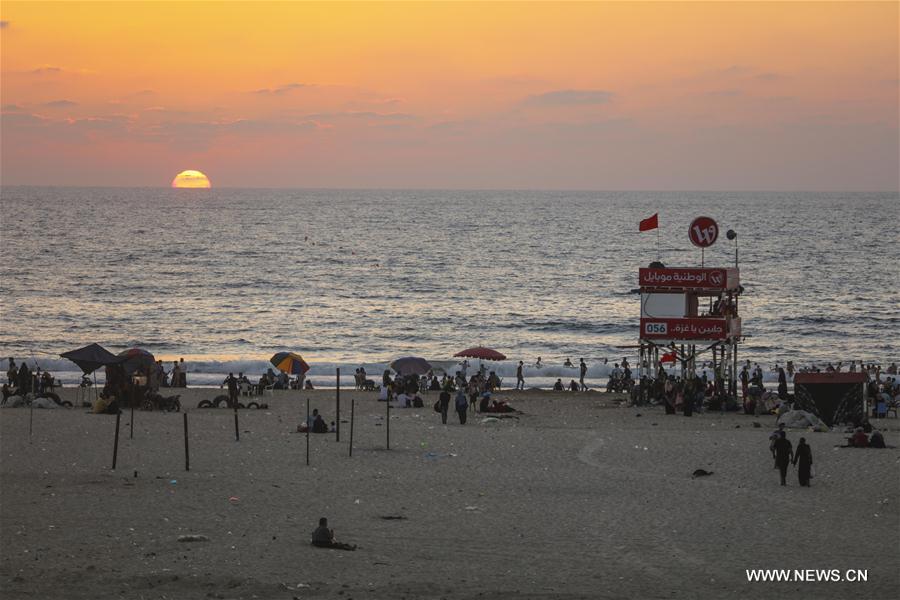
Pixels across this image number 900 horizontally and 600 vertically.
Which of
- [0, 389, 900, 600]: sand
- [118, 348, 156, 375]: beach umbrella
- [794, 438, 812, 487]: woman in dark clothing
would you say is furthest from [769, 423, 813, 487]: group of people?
[118, 348, 156, 375]: beach umbrella

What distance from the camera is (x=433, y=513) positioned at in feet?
61.0

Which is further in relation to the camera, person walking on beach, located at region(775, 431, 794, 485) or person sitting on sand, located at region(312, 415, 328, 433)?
person sitting on sand, located at region(312, 415, 328, 433)

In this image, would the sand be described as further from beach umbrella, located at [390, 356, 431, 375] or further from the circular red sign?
the circular red sign

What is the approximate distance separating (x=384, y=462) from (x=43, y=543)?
9.07 m

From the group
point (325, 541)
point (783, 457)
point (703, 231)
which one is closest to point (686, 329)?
point (703, 231)

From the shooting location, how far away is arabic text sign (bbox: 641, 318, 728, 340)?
35.8 metres

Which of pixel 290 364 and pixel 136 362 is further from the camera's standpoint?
pixel 290 364

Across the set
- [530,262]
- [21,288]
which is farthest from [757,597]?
[530,262]

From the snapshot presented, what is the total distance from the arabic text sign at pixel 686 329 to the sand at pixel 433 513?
693cm

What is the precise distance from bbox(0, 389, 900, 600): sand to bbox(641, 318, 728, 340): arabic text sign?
22.7 ft

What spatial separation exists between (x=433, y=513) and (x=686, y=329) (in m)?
19.4

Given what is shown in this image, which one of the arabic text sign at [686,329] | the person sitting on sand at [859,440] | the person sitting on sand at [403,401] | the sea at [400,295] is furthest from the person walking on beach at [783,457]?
the sea at [400,295]

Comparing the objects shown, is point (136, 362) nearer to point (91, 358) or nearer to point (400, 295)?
point (91, 358)

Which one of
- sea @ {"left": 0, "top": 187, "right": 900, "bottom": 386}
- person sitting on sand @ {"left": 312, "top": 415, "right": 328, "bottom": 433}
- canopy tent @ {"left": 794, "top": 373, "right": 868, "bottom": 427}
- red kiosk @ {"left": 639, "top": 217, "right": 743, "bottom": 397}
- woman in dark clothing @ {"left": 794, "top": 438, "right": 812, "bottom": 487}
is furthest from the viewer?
sea @ {"left": 0, "top": 187, "right": 900, "bottom": 386}
